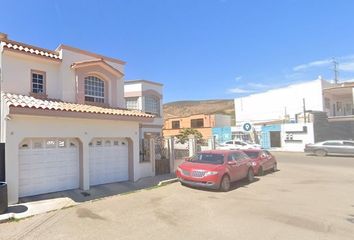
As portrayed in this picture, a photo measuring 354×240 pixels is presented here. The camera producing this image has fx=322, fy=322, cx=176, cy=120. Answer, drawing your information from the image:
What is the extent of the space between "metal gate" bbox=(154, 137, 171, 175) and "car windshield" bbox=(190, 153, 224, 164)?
384 centimetres

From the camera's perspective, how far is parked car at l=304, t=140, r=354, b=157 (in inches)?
1169

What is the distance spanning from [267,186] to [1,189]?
10365 mm

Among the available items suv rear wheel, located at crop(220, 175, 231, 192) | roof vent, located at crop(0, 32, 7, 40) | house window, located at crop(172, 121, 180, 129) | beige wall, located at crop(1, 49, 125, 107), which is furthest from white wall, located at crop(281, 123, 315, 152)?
roof vent, located at crop(0, 32, 7, 40)

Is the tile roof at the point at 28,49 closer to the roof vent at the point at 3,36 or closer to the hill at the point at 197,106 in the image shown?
the roof vent at the point at 3,36

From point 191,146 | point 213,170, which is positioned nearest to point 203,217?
point 213,170

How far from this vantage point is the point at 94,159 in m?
14.2

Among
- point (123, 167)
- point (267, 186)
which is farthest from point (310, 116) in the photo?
point (123, 167)

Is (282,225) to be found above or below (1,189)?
below

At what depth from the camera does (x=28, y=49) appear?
14.0m

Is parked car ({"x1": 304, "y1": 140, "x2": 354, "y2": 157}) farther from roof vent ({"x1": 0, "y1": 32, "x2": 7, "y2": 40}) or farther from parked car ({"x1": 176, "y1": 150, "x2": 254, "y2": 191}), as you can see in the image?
roof vent ({"x1": 0, "y1": 32, "x2": 7, "y2": 40})

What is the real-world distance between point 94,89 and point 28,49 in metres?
3.59

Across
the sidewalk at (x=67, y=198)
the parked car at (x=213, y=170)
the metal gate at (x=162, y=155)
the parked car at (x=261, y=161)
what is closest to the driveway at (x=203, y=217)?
the parked car at (x=213, y=170)

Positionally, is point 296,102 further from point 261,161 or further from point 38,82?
point 38,82

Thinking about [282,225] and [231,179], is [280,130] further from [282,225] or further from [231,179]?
[282,225]
